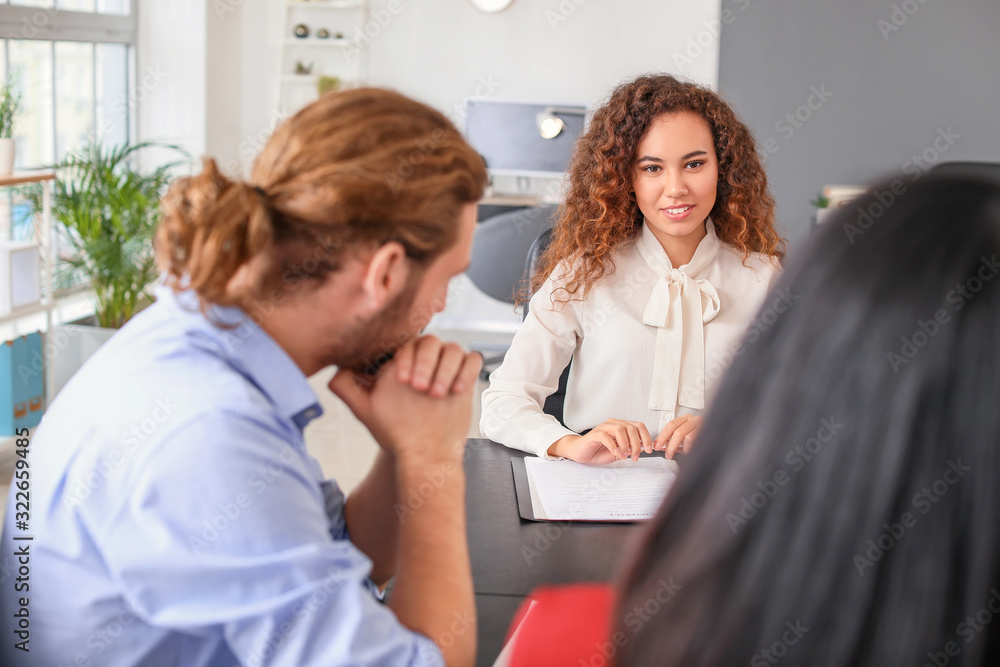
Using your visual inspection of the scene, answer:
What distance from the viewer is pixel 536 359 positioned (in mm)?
1937

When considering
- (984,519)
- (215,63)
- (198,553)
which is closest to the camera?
(984,519)

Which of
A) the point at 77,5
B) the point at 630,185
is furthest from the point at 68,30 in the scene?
the point at 630,185

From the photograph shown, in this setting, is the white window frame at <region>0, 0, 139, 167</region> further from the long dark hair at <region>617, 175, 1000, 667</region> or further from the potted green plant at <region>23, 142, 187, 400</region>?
the long dark hair at <region>617, 175, 1000, 667</region>

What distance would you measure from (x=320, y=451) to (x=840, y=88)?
314cm

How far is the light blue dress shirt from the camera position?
74cm

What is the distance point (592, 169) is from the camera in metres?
2.06

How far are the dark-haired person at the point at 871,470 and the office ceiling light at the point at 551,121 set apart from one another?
4.40 m

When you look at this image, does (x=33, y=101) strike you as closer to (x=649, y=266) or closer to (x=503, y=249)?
(x=503, y=249)

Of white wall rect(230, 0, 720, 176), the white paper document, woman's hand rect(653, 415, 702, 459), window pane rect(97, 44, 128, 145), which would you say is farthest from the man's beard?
white wall rect(230, 0, 720, 176)

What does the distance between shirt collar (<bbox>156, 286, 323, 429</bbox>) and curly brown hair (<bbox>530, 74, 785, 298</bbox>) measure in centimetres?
114

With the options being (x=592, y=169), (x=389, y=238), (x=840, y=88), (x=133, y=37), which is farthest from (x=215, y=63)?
(x=389, y=238)

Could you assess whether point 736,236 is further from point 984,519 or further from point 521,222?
point 521,222

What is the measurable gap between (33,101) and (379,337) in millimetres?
3989

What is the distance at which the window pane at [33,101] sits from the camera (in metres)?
4.07
